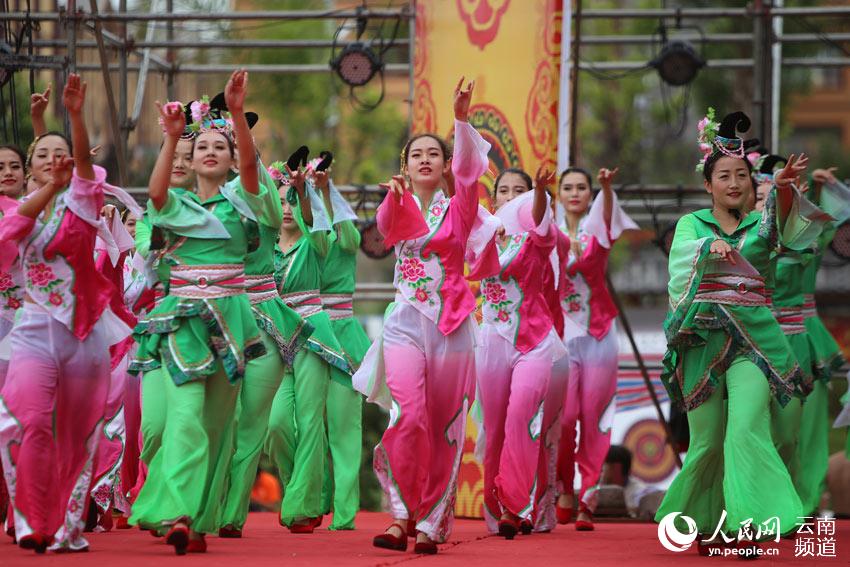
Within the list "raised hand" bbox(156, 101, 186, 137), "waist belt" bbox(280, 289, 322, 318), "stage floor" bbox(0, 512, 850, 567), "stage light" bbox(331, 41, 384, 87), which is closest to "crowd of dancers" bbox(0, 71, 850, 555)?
"raised hand" bbox(156, 101, 186, 137)

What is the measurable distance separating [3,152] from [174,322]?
1734 mm

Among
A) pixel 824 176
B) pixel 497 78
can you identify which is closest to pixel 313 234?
pixel 497 78

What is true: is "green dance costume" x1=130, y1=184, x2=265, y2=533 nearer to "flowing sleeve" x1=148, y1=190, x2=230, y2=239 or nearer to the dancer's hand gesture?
"flowing sleeve" x1=148, y1=190, x2=230, y2=239

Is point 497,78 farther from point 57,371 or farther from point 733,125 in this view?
point 57,371

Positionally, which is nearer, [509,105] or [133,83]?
[509,105]

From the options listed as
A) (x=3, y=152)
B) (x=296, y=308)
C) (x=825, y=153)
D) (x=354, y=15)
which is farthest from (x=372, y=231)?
(x=825, y=153)

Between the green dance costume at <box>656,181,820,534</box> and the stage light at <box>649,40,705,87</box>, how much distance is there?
17.4 feet

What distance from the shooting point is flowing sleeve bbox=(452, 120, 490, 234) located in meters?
6.92

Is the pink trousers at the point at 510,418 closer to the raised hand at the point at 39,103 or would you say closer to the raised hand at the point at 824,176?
the raised hand at the point at 824,176

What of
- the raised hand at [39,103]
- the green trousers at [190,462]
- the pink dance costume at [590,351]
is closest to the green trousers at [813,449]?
the pink dance costume at [590,351]

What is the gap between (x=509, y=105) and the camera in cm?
1006

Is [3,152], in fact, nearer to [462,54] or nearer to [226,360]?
[226,360]

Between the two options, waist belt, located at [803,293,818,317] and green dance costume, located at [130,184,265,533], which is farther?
waist belt, located at [803,293,818,317]

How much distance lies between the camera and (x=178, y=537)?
616 centimetres
